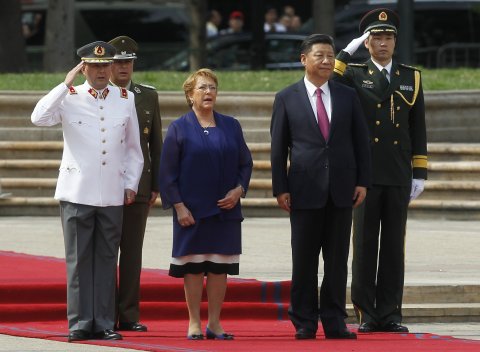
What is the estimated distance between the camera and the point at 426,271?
12523 millimetres

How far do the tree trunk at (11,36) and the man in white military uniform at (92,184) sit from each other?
1462cm

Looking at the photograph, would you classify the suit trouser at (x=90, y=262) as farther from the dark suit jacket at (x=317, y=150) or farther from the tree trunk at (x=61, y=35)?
the tree trunk at (x=61, y=35)

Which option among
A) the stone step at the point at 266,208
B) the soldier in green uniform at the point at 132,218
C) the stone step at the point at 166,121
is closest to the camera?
the soldier in green uniform at the point at 132,218

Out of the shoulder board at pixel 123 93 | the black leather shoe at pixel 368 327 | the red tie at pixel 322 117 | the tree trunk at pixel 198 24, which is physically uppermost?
the tree trunk at pixel 198 24

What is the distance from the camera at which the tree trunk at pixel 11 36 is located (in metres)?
24.4

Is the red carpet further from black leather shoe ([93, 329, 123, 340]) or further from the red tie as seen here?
the red tie

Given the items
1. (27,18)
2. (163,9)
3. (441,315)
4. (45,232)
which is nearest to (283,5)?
(163,9)

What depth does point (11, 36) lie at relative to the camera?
963 inches

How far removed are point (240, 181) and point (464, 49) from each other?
19.4 metres

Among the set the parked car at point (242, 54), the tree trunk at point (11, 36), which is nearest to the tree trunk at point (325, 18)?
the parked car at point (242, 54)

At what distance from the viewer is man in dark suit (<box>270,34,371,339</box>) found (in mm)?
9953

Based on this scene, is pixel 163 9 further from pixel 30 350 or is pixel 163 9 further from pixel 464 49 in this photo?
pixel 30 350

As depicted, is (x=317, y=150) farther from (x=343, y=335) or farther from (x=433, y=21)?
(x=433, y=21)

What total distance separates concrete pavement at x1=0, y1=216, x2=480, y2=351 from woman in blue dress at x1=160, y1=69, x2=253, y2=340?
3.17ft
